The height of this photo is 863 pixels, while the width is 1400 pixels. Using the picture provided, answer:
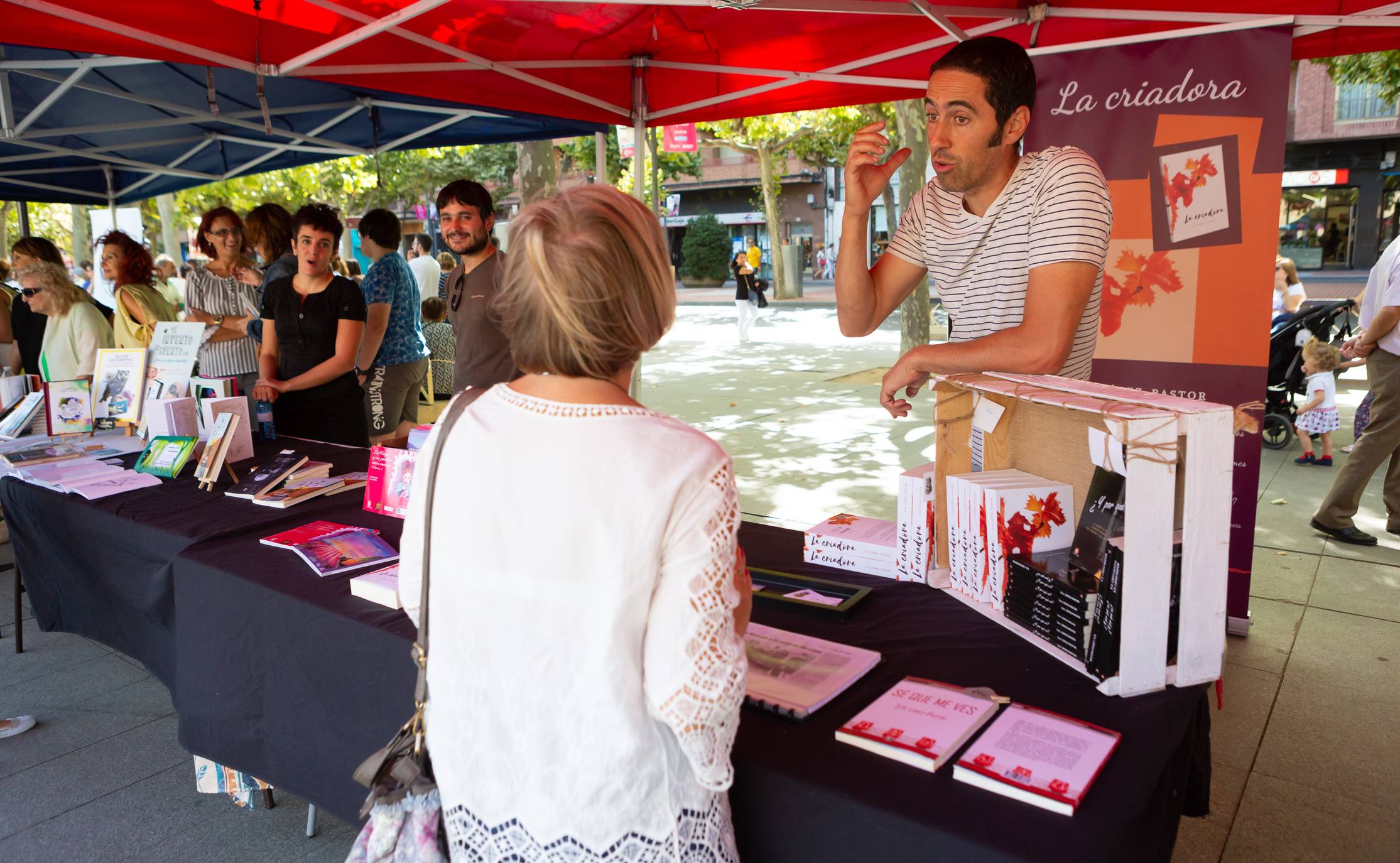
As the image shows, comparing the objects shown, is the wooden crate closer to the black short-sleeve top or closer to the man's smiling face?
the man's smiling face

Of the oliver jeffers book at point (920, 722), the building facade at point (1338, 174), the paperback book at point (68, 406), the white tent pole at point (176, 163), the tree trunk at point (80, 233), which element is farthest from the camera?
the building facade at point (1338, 174)

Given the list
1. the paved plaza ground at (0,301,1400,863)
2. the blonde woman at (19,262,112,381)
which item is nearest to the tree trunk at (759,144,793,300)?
the paved plaza ground at (0,301,1400,863)

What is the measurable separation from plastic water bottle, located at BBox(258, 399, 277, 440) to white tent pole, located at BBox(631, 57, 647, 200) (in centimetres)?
202

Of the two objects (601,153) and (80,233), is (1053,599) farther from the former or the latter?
(80,233)

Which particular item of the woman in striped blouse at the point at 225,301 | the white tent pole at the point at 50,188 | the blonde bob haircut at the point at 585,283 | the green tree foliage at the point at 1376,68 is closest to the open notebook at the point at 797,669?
the blonde bob haircut at the point at 585,283

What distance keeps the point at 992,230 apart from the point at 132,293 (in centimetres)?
414

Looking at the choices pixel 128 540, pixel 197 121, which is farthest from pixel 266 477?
pixel 197 121

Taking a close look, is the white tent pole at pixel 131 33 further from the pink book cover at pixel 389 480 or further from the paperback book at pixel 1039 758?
the paperback book at pixel 1039 758

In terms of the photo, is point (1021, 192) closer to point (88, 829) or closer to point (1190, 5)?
point (1190, 5)

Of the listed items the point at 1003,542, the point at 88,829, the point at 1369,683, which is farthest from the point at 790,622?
the point at 1369,683

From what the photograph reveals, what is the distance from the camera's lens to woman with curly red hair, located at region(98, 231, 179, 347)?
14.3 ft

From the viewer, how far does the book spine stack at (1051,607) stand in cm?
139

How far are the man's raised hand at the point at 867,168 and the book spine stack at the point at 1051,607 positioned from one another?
862 mm

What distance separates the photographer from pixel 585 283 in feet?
3.26
